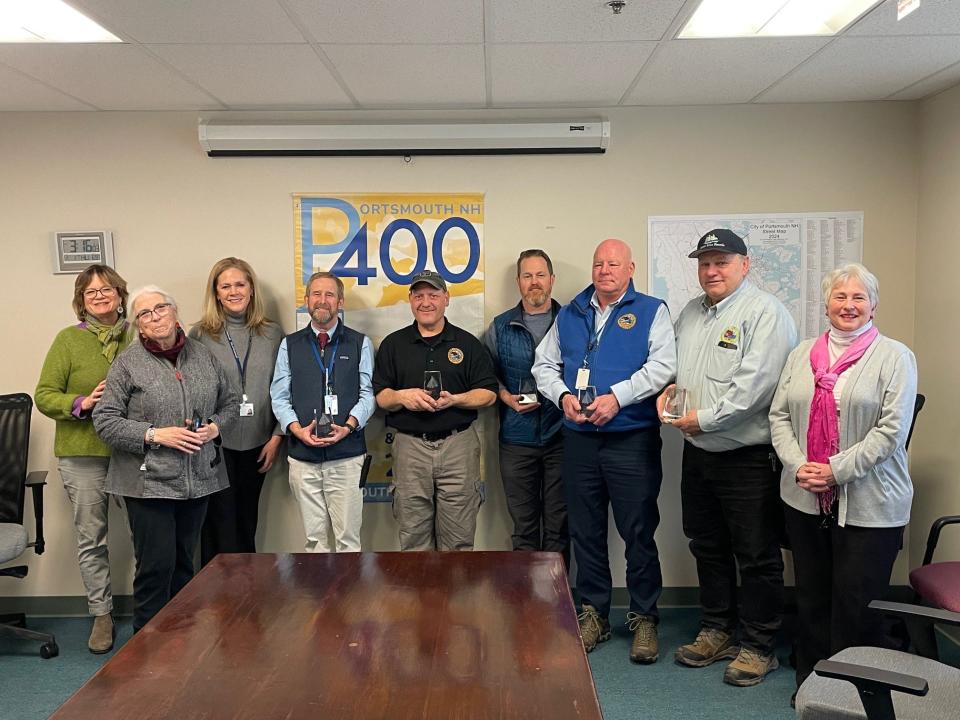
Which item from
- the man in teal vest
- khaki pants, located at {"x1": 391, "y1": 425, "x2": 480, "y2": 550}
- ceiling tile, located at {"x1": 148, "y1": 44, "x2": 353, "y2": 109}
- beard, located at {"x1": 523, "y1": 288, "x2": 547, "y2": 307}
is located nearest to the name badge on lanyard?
the man in teal vest

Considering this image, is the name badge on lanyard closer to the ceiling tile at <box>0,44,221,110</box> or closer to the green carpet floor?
the ceiling tile at <box>0,44,221,110</box>

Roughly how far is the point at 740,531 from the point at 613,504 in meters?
0.56

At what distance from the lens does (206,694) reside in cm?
159

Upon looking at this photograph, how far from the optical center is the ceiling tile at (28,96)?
3271 millimetres

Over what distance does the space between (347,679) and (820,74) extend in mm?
3186

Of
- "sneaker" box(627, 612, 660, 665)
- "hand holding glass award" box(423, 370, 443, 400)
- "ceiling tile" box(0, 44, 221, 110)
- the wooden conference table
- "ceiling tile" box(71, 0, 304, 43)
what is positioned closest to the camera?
the wooden conference table

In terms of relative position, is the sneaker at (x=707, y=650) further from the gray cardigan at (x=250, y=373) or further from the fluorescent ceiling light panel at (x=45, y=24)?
the fluorescent ceiling light panel at (x=45, y=24)

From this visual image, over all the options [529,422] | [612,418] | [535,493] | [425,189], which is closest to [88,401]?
[425,189]

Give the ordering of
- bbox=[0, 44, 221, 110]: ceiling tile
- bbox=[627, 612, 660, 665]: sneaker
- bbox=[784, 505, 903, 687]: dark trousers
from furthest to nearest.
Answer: bbox=[627, 612, 660, 665]: sneaker
bbox=[0, 44, 221, 110]: ceiling tile
bbox=[784, 505, 903, 687]: dark trousers

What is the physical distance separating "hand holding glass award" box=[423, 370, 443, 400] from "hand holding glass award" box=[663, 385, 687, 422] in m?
1.02

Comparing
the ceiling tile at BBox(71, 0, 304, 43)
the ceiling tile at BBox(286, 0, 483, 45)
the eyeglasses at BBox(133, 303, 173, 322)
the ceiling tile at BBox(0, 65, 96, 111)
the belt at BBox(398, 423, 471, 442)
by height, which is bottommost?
the belt at BBox(398, 423, 471, 442)

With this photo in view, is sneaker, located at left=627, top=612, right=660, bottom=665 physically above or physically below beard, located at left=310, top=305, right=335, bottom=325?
below

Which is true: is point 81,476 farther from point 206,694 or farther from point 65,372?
point 206,694

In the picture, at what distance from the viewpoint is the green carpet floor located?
2941 mm
